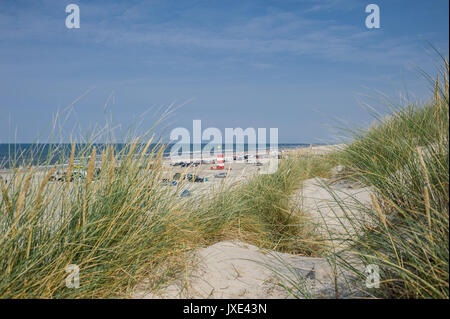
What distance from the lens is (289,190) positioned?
4305 mm

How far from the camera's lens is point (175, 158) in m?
3.15

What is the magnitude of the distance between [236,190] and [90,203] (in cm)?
169

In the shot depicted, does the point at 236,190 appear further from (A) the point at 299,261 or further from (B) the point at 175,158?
(A) the point at 299,261

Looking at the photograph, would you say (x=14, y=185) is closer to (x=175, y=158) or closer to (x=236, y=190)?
(x=175, y=158)
